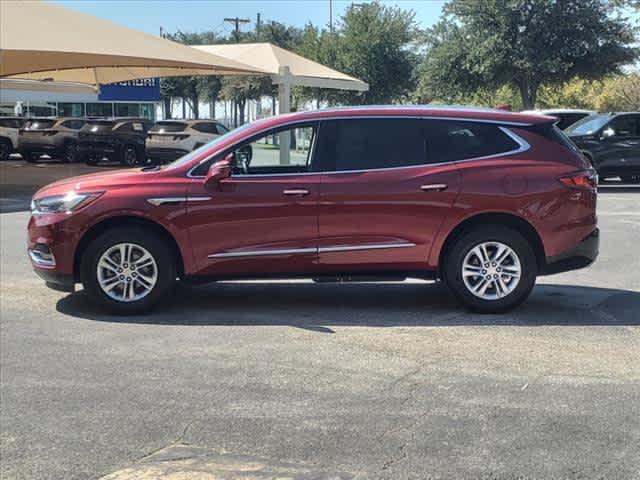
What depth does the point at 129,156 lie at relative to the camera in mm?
28109

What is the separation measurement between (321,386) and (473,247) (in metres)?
2.38

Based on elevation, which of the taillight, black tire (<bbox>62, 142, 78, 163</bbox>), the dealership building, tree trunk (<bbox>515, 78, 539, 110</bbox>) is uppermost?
the dealership building

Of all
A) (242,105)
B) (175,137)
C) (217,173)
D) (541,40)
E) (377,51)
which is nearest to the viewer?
(217,173)

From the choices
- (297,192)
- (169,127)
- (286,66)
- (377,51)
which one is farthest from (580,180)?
(377,51)

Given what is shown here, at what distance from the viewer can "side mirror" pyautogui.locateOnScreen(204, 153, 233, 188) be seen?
691 cm

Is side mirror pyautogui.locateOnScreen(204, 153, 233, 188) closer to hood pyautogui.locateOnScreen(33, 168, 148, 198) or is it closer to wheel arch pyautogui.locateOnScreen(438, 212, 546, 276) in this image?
hood pyautogui.locateOnScreen(33, 168, 148, 198)

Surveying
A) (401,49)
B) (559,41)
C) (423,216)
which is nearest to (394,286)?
(423,216)

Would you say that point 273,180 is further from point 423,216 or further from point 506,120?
point 506,120

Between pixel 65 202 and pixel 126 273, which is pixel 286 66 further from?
pixel 126 273

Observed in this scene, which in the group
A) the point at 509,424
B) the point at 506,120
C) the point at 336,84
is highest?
the point at 336,84

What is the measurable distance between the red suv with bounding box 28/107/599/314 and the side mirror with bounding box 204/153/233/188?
0.01 meters

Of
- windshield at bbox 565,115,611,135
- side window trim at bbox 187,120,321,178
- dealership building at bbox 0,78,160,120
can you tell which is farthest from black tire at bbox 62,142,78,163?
side window trim at bbox 187,120,321,178

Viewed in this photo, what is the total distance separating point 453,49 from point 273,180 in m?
27.3

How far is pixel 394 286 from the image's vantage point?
8508 mm
